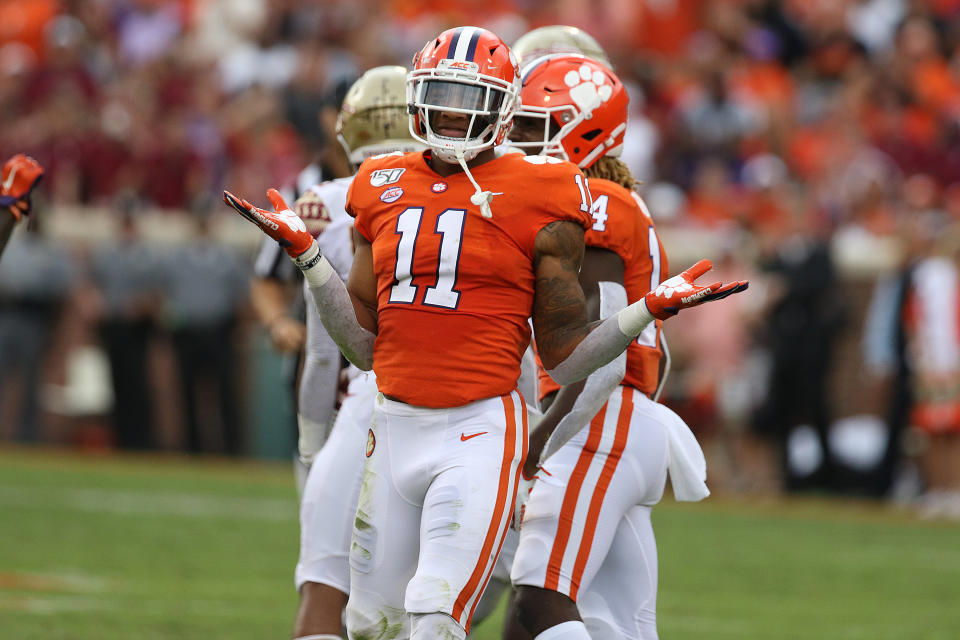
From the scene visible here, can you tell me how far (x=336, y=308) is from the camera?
419 centimetres

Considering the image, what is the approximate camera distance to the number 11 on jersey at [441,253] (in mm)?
4098

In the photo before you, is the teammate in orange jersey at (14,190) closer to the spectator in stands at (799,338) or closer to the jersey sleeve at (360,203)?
the jersey sleeve at (360,203)

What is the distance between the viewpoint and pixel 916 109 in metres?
14.1

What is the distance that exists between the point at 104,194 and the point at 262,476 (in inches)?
143

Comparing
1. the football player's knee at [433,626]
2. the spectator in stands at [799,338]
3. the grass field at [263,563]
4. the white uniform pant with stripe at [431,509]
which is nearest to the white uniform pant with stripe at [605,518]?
the white uniform pant with stripe at [431,509]

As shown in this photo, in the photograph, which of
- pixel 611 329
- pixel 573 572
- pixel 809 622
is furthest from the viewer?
pixel 809 622

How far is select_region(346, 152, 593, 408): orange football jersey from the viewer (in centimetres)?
411

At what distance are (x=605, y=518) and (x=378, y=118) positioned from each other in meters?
1.61

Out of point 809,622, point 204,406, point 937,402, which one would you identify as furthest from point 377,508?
point 204,406

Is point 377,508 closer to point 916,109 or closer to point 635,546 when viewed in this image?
point 635,546

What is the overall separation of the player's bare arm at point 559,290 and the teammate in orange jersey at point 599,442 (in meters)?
0.23

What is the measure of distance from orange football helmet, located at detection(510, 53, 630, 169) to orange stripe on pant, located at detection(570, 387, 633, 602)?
750 millimetres

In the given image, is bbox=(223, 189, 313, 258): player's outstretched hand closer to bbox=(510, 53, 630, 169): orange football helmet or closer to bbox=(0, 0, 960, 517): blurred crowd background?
bbox=(510, 53, 630, 169): orange football helmet

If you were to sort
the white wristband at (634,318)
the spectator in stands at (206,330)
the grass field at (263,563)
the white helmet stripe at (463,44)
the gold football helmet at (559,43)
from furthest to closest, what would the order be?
the spectator in stands at (206,330), the grass field at (263,563), the gold football helmet at (559,43), the white helmet stripe at (463,44), the white wristband at (634,318)
